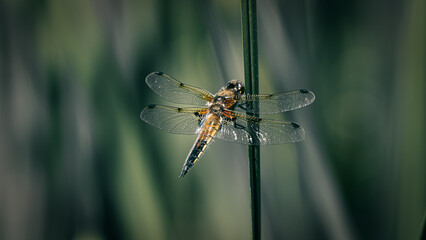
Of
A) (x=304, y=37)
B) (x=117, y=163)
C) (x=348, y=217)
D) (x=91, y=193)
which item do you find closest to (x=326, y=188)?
(x=348, y=217)

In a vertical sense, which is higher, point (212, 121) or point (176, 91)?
point (176, 91)

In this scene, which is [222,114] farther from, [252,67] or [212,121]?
[252,67]

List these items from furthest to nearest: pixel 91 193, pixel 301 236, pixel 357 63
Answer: pixel 91 193 < pixel 301 236 < pixel 357 63

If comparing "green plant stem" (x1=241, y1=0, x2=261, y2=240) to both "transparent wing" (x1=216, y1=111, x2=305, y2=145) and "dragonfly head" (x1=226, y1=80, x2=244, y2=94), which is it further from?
"dragonfly head" (x1=226, y1=80, x2=244, y2=94)

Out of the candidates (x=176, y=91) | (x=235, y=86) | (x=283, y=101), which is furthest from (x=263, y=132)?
(x=176, y=91)

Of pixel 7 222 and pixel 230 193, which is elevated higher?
pixel 230 193

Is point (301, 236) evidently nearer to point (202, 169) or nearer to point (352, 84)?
point (202, 169)

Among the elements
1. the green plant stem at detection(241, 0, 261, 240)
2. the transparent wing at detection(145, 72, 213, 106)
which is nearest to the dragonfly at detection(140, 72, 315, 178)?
the transparent wing at detection(145, 72, 213, 106)
